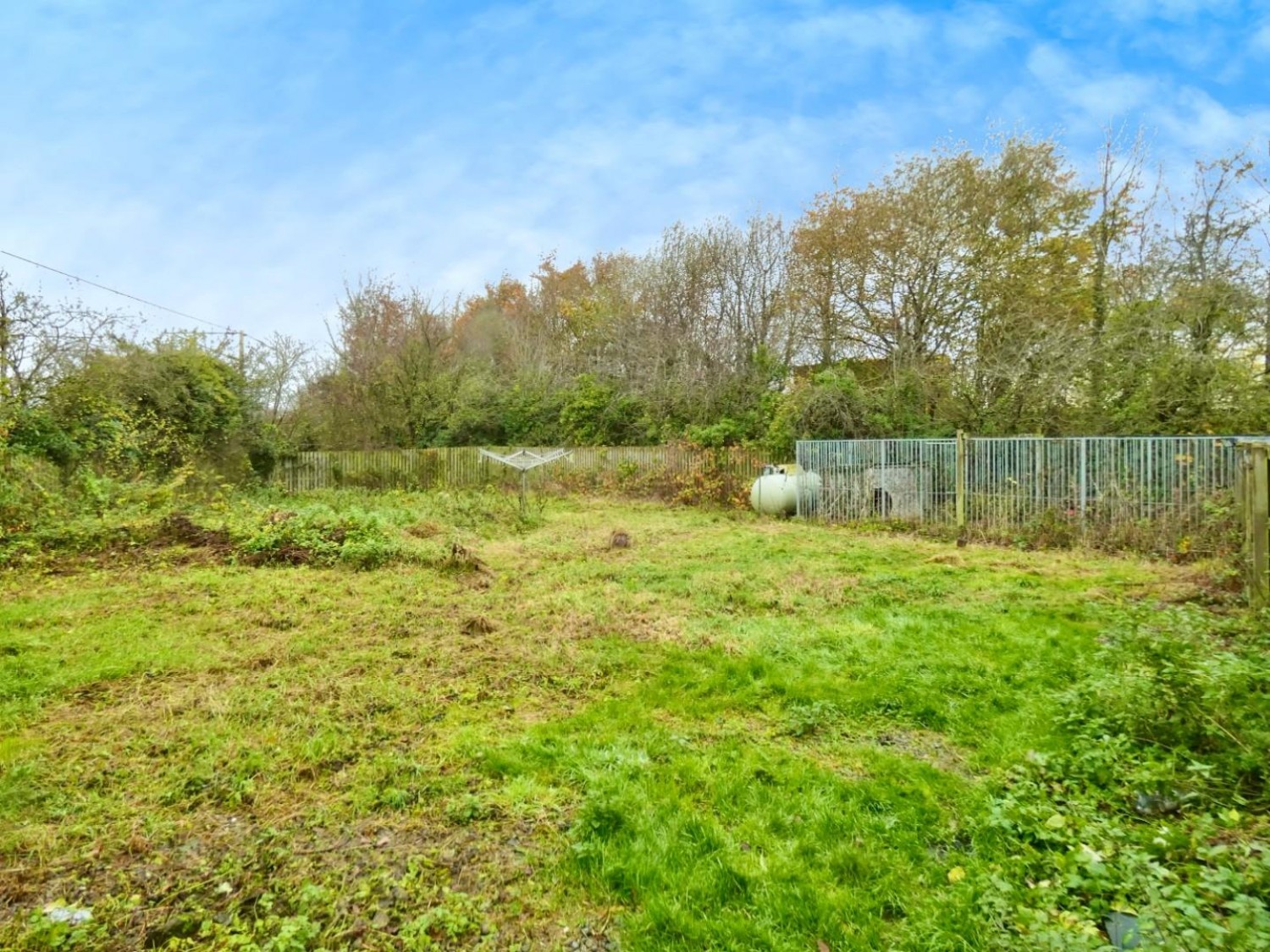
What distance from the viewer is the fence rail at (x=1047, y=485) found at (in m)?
7.21

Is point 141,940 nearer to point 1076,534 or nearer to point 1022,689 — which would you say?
point 1022,689

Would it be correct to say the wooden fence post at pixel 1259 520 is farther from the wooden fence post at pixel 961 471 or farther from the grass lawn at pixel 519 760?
the wooden fence post at pixel 961 471

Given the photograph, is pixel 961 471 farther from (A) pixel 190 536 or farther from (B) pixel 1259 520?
(A) pixel 190 536

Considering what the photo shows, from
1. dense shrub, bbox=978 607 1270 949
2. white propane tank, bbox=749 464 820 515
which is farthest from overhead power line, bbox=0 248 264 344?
dense shrub, bbox=978 607 1270 949

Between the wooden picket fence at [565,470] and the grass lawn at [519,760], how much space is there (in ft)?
24.8

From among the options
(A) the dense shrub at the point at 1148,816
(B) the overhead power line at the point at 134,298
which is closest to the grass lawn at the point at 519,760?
(A) the dense shrub at the point at 1148,816

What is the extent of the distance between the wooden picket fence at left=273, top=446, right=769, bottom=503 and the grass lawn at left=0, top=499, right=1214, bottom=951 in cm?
757

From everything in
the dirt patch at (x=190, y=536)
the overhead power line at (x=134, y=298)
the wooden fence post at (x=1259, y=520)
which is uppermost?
the overhead power line at (x=134, y=298)

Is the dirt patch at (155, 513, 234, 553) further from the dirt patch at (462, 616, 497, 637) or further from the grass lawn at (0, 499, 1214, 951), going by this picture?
the dirt patch at (462, 616, 497, 637)

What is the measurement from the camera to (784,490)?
11.2 m

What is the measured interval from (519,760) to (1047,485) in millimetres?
8876

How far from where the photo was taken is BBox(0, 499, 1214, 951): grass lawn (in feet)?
6.01

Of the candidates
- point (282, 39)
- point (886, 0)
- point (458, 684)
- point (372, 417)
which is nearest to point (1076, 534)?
point (886, 0)

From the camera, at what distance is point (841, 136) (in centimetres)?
1341
